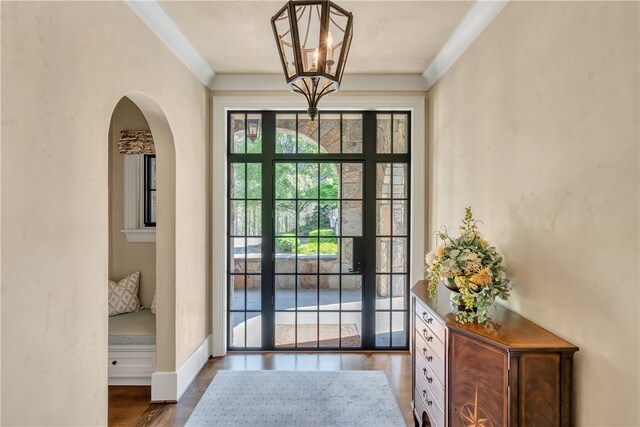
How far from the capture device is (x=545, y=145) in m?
1.75

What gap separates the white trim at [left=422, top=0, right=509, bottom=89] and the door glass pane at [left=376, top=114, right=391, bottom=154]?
2.11 ft

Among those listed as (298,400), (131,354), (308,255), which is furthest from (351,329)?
(131,354)

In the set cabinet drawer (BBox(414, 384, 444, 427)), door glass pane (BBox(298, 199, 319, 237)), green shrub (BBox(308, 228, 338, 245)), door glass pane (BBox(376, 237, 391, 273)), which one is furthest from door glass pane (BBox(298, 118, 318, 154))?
cabinet drawer (BBox(414, 384, 444, 427))

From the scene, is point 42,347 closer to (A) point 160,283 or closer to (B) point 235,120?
(A) point 160,283

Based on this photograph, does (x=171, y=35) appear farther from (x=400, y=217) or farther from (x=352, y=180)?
(x=400, y=217)

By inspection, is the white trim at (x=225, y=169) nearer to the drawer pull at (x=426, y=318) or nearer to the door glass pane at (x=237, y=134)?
the door glass pane at (x=237, y=134)

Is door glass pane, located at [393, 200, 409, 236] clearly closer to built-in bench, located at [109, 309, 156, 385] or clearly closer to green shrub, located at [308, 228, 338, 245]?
green shrub, located at [308, 228, 338, 245]

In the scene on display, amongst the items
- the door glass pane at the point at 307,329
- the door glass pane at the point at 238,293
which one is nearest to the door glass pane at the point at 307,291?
the door glass pane at the point at 307,329

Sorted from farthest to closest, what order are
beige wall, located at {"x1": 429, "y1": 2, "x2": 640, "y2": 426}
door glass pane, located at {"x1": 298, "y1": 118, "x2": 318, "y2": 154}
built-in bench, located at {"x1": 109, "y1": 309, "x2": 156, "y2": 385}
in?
door glass pane, located at {"x1": 298, "y1": 118, "x2": 318, "y2": 154} → built-in bench, located at {"x1": 109, "y1": 309, "x2": 156, "y2": 385} → beige wall, located at {"x1": 429, "y1": 2, "x2": 640, "y2": 426}

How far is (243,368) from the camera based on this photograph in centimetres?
349

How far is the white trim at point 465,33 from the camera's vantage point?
227 centimetres

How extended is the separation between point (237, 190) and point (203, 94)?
3.36 feet

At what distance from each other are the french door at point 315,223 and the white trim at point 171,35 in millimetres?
635

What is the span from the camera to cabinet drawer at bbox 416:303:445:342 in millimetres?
1962
